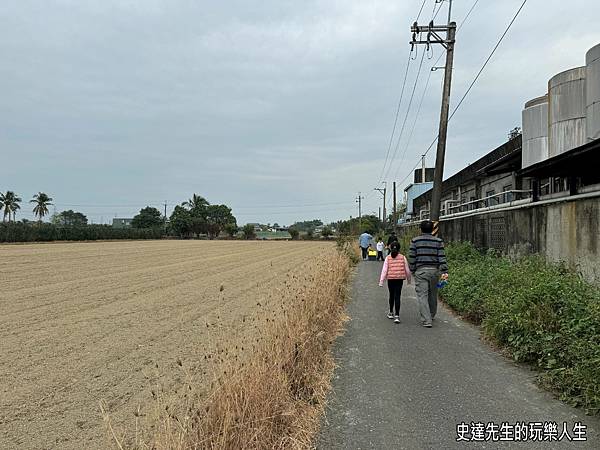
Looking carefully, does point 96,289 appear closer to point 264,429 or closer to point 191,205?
point 264,429

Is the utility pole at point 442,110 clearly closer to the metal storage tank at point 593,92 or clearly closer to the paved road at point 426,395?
the metal storage tank at point 593,92

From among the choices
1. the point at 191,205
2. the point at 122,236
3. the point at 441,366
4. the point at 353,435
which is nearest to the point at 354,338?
the point at 441,366

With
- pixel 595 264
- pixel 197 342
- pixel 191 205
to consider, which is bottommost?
pixel 197 342

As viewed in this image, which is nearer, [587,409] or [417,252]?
[587,409]

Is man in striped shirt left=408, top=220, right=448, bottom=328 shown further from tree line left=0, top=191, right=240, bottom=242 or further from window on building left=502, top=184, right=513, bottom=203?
tree line left=0, top=191, right=240, bottom=242

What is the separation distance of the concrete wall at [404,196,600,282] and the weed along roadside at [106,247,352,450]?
467 centimetres

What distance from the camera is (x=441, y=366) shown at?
5.32 metres

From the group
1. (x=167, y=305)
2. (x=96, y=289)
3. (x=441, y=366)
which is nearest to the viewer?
(x=441, y=366)

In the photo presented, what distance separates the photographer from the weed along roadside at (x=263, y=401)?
2.99m

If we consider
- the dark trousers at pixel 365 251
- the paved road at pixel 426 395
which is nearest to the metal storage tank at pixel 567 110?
the paved road at pixel 426 395

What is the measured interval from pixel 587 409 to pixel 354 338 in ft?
→ 11.2

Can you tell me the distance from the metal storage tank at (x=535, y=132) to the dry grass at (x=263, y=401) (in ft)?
37.2

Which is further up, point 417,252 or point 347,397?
point 417,252

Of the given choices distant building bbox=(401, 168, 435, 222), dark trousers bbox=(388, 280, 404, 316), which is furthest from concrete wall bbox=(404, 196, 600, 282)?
distant building bbox=(401, 168, 435, 222)
